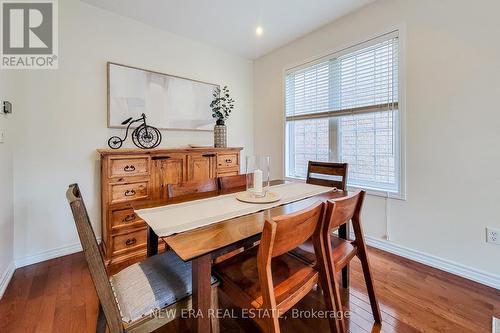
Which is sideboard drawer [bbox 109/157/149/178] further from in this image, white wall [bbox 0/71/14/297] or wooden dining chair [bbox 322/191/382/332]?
wooden dining chair [bbox 322/191/382/332]

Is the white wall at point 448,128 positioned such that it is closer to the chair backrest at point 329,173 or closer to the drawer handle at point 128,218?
the chair backrest at point 329,173

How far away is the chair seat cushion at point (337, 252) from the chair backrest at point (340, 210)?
0.70 ft

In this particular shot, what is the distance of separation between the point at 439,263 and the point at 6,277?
3.63 meters

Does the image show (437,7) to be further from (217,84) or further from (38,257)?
(38,257)

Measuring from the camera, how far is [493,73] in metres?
1.72

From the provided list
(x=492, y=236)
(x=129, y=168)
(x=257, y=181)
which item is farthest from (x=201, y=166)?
(x=492, y=236)

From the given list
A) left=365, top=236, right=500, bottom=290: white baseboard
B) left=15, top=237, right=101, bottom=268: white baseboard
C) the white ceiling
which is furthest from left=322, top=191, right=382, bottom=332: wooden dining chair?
left=15, top=237, right=101, bottom=268: white baseboard

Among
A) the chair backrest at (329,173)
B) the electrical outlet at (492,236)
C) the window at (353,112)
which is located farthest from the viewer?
the window at (353,112)

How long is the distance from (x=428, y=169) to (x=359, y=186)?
0.69m

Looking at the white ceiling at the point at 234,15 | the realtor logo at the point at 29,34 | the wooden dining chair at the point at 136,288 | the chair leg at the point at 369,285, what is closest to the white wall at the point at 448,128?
the white ceiling at the point at 234,15

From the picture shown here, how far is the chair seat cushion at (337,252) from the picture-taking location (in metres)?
1.28

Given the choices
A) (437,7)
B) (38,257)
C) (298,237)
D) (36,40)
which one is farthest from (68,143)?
(437,7)

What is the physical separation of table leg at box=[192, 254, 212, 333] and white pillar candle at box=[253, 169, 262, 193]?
2.31 feet

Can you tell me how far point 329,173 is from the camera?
2.16 meters
